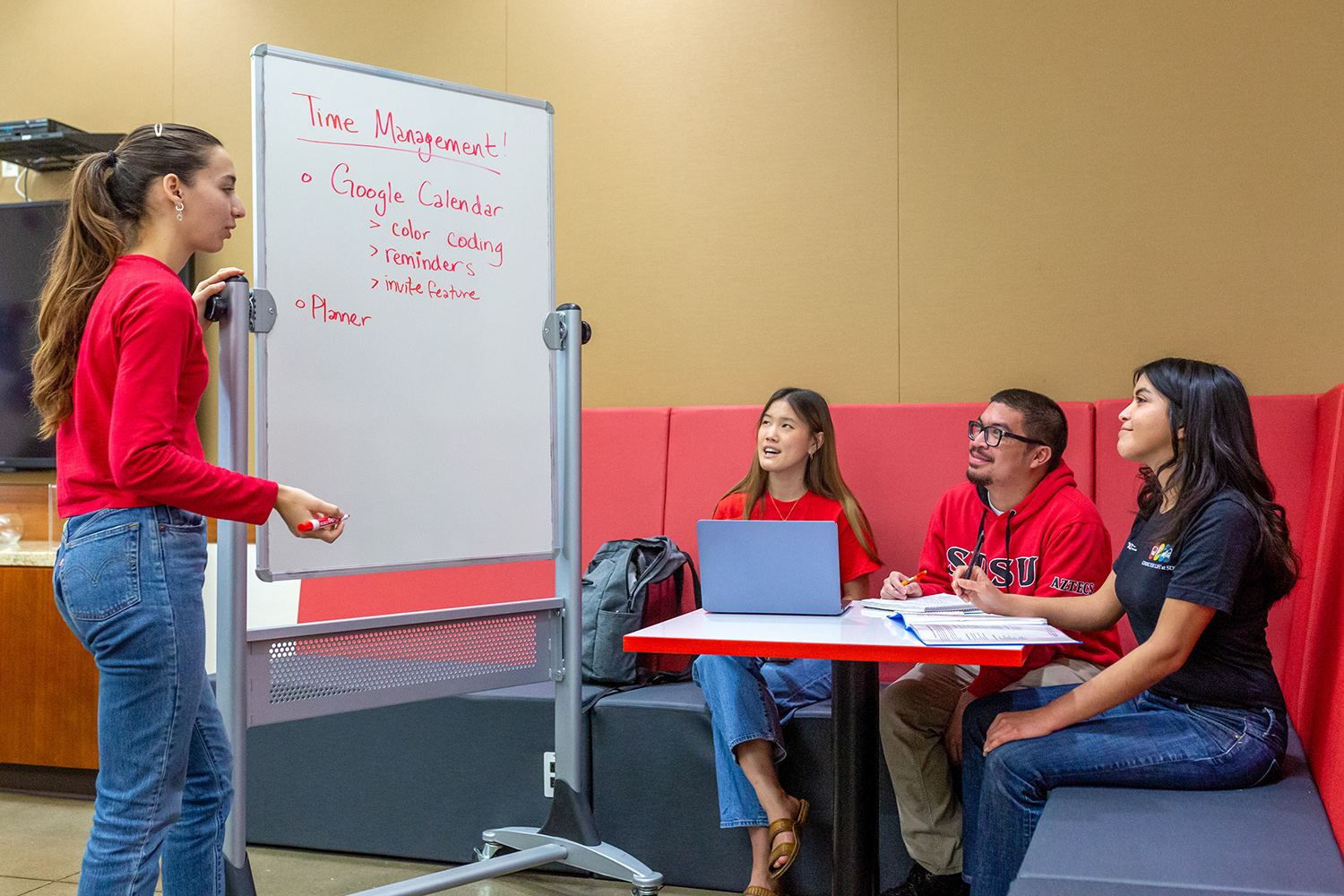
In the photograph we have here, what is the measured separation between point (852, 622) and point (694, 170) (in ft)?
5.98

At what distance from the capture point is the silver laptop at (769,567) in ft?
5.93

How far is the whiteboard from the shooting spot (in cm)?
187

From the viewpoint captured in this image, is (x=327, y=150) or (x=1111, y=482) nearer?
(x=327, y=150)

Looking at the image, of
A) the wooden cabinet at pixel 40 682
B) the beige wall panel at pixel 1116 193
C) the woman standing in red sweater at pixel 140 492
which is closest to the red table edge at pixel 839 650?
the woman standing in red sweater at pixel 140 492

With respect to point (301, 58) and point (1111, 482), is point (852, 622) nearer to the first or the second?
point (1111, 482)

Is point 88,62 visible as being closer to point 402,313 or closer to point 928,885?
point 402,313

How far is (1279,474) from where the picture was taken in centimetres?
241

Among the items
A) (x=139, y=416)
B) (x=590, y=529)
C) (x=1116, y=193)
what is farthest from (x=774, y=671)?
(x=1116, y=193)

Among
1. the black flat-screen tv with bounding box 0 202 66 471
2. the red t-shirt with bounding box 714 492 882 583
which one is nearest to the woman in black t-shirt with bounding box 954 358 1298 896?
the red t-shirt with bounding box 714 492 882 583

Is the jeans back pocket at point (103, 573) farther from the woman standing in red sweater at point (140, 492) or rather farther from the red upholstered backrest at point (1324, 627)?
the red upholstered backrest at point (1324, 627)

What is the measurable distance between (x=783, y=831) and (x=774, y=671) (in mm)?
372

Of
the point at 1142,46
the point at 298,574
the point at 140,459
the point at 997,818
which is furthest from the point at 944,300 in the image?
the point at 140,459

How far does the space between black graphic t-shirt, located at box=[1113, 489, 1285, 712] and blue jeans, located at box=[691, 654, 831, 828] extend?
2.42ft

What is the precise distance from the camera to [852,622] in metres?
1.77
